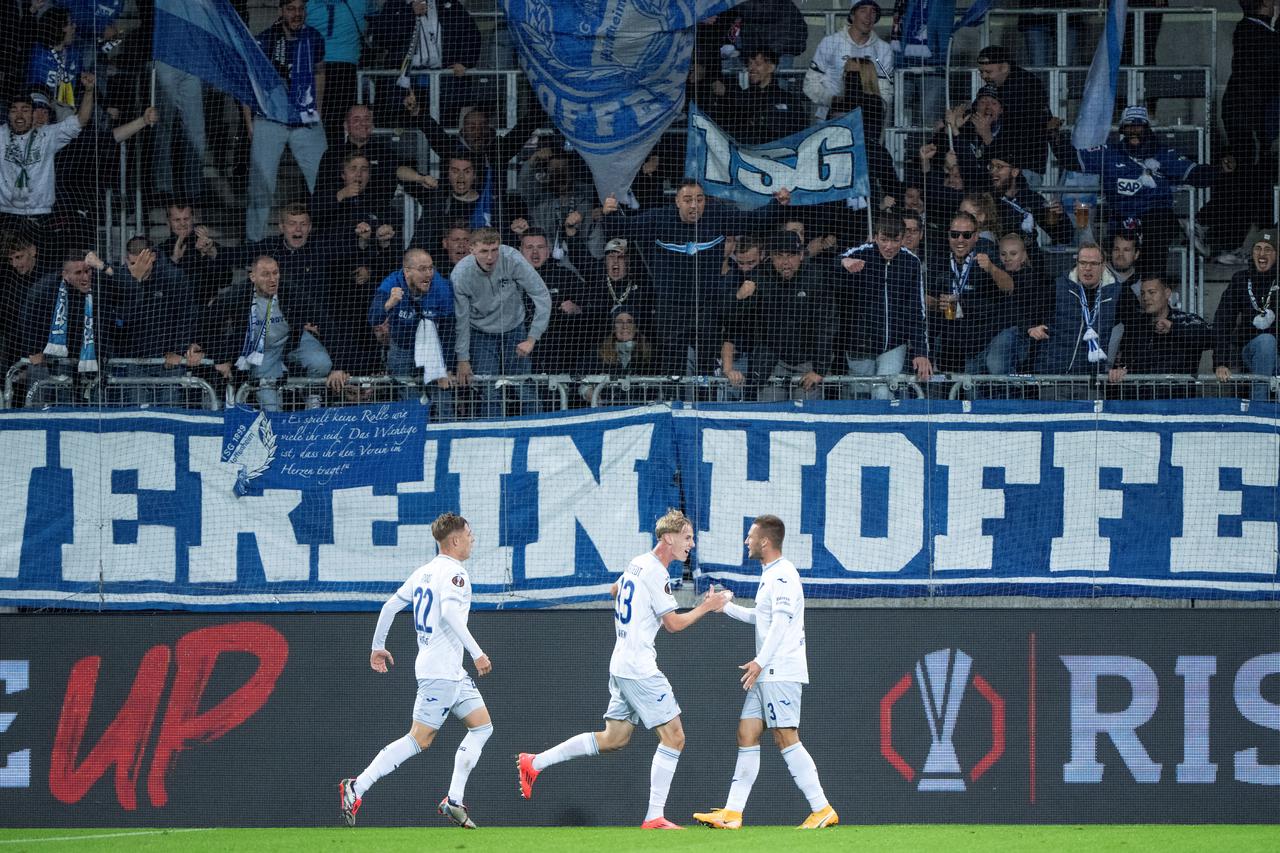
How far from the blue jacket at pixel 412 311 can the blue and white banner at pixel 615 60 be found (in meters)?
1.47

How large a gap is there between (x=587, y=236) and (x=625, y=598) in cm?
297

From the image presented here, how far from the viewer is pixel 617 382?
11906 mm

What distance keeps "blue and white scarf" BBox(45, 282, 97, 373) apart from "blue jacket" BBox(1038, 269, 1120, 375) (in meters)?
6.84

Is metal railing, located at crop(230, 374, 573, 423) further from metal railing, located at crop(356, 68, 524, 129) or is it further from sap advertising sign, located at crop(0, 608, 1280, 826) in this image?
metal railing, located at crop(356, 68, 524, 129)

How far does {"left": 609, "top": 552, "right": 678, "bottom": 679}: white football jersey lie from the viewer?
10.5 metres

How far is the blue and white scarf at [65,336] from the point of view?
12.0 meters

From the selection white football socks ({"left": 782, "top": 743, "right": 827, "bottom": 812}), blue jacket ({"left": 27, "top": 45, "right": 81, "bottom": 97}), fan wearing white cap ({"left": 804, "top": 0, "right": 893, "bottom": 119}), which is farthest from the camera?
blue jacket ({"left": 27, "top": 45, "right": 81, "bottom": 97})

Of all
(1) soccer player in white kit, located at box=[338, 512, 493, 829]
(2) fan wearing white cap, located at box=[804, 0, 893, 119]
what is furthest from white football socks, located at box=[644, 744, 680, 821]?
(2) fan wearing white cap, located at box=[804, 0, 893, 119]

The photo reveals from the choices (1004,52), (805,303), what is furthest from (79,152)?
(1004,52)

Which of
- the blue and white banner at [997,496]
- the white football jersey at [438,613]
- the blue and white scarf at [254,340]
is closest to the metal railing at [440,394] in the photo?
the blue and white scarf at [254,340]

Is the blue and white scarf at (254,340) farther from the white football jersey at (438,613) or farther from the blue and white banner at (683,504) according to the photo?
the white football jersey at (438,613)

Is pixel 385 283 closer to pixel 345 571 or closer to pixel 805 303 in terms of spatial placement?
pixel 345 571

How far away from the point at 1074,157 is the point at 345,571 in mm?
6075

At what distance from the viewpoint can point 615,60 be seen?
12.3 meters
